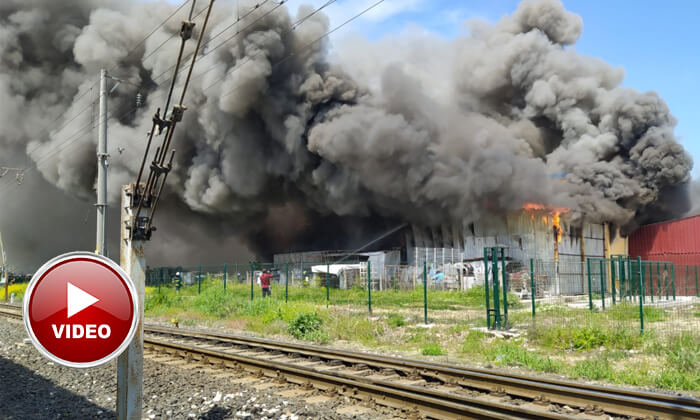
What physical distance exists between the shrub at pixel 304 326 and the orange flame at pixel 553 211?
17745mm

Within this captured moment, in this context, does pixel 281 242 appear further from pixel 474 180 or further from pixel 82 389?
pixel 82 389

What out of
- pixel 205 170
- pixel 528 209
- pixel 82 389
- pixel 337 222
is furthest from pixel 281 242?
pixel 82 389

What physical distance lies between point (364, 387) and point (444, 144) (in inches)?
1081

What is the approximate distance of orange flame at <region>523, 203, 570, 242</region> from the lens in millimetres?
28219

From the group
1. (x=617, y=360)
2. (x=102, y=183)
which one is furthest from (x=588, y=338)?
(x=102, y=183)

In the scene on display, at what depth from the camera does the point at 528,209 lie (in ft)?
95.2

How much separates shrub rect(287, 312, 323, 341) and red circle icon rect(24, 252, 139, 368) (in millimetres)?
11126

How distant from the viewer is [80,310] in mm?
2498

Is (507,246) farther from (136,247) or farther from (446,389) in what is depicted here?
(136,247)

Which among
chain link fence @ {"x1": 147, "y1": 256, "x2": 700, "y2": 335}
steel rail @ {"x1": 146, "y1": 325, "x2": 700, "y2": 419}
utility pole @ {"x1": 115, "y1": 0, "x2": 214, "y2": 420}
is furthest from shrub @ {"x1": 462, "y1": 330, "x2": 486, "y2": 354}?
utility pole @ {"x1": 115, "y1": 0, "x2": 214, "y2": 420}

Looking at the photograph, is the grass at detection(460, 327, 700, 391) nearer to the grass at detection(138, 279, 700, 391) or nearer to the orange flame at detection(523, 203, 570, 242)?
the grass at detection(138, 279, 700, 391)

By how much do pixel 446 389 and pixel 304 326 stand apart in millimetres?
7095

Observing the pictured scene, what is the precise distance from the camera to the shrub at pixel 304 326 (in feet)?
44.9

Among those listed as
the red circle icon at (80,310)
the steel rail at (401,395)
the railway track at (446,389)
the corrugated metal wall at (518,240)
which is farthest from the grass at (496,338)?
the corrugated metal wall at (518,240)
